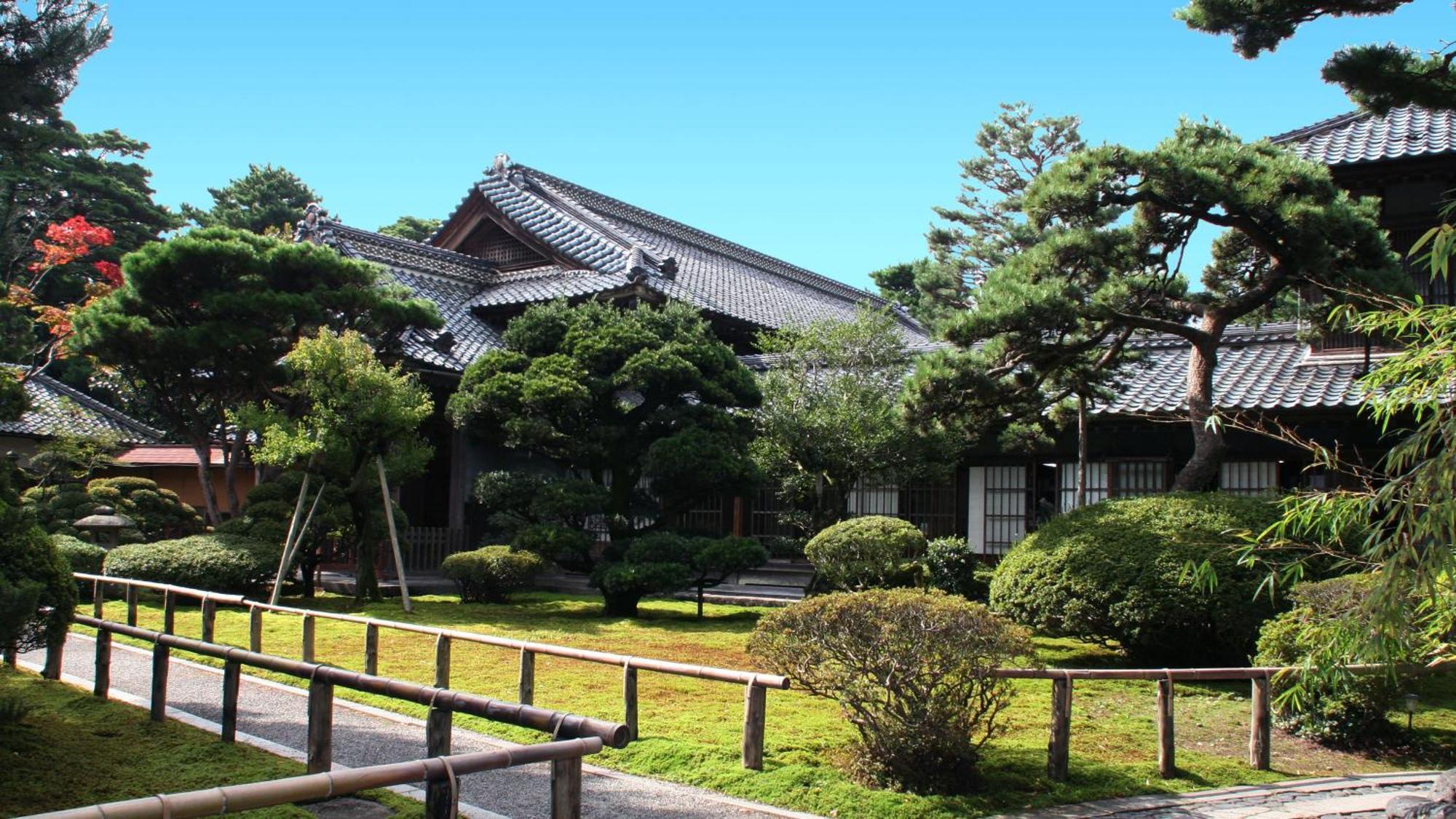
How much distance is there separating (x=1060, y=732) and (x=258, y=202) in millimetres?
42295

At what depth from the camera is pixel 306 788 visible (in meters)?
3.80

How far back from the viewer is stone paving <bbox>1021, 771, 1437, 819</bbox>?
6559mm

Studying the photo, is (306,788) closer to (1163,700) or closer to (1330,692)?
(1163,700)

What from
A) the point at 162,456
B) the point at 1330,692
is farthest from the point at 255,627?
the point at 162,456

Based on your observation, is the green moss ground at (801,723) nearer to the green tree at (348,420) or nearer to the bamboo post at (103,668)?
the bamboo post at (103,668)

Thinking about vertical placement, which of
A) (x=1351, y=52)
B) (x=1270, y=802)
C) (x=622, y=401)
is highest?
(x=1351, y=52)

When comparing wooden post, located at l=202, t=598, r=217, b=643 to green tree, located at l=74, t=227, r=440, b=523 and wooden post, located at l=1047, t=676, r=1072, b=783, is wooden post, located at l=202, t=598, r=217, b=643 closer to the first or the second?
green tree, located at l=74, t=227, r=440, b=523

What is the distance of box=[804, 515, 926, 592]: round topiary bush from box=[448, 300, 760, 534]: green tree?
2153 millimetres

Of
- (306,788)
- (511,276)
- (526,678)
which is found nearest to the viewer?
(306,788)

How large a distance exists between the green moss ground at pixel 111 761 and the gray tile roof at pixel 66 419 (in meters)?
17.6

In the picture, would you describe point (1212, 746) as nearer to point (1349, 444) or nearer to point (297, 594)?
point (1349, 444)

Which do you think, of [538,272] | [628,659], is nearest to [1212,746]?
[628,659]

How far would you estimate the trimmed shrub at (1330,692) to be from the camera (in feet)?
27.6

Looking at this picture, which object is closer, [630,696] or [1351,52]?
[630,696]
